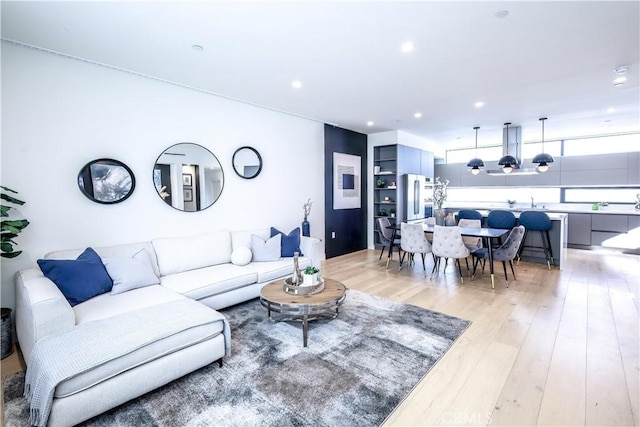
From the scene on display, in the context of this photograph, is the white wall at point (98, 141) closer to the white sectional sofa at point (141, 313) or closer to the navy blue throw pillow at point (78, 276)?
the white sectional sofa at point (141, 313)

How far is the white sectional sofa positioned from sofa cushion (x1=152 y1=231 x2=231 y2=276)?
0.01m

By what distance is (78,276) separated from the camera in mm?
2641

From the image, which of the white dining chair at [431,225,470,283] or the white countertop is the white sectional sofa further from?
the white countertop

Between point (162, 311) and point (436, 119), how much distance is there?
5.46 meters

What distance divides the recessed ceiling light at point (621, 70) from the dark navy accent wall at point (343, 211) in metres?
4.19

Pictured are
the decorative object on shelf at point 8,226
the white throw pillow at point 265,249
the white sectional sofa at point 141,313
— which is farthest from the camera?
the white throw pillow at point 265,249

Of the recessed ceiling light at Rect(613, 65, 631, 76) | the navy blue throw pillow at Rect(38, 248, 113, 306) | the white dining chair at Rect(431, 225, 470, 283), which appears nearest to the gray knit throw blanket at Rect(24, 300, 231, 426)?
the navy blue throw pillow at Rect(38, 248, 113, 306)

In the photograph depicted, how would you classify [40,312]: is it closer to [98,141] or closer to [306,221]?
[98,141]

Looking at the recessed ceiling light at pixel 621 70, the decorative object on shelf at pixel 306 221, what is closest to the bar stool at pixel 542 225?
the recessed ceiling light at pixel 621 70

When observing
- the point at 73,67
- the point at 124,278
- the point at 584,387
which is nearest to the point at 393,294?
the point at 584,387

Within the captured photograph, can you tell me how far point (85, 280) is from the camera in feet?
8.73

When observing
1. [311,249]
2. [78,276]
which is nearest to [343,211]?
[311,249]

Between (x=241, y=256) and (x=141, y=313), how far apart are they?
169cm

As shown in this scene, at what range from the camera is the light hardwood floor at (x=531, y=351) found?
190 centimetres
